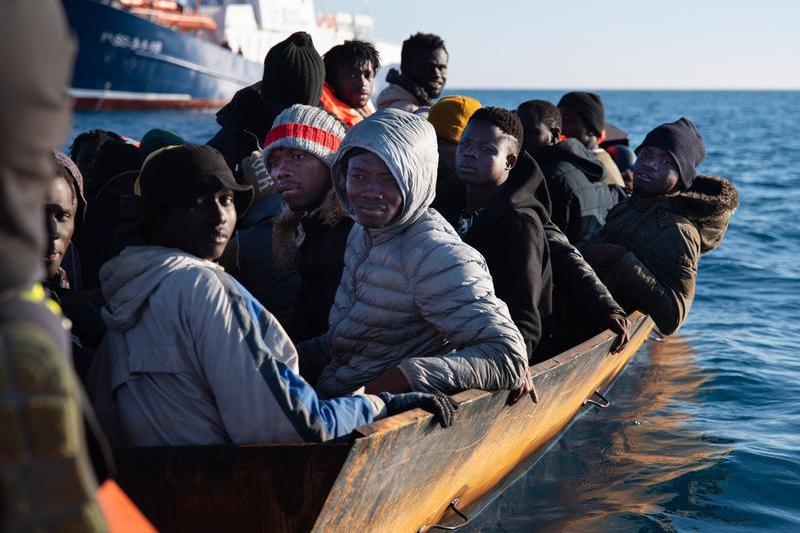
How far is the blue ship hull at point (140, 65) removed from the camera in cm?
4141

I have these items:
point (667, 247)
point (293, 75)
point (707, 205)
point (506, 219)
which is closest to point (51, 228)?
point (506, 219)

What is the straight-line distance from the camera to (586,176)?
602cm

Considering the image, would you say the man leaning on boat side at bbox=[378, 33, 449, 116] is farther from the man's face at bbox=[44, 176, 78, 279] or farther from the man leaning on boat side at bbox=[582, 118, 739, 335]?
the man's face at bbox=[44, 176, 78, 279]

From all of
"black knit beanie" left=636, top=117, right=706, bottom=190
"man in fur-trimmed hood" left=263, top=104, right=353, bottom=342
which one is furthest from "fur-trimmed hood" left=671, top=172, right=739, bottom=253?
"man in fur-trimmed hood" left=263, top=104, right=353, bottom=342

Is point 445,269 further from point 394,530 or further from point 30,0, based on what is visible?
point 30,0

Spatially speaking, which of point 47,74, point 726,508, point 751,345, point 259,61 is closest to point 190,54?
point 259,61

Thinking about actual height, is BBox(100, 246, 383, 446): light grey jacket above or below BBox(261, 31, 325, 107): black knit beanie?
below

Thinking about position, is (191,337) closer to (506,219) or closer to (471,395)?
(471,395)

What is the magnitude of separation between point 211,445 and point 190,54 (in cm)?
4452

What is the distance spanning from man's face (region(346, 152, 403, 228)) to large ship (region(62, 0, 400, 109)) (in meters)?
36.8

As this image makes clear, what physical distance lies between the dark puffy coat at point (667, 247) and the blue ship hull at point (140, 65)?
37056mm

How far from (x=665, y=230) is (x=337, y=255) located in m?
2.38

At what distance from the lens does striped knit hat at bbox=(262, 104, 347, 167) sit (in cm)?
427

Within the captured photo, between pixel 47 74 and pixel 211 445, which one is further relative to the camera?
pixel 211 445
